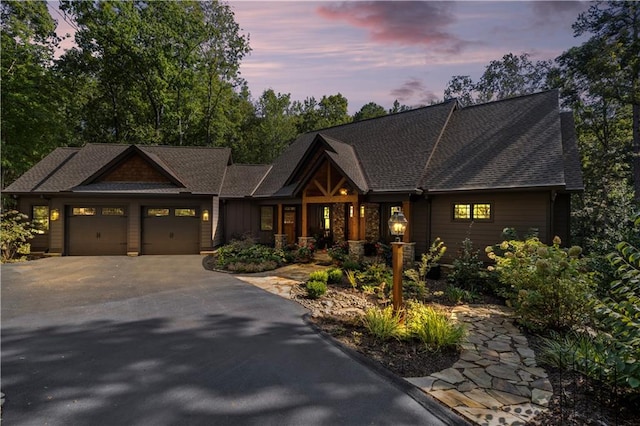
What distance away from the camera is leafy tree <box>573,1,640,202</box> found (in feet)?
45.1

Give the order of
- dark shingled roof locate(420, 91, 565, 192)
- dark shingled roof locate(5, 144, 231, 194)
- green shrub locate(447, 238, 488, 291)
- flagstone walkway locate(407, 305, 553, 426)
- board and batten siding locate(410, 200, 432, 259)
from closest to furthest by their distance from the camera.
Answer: flagstone walkway locate(407, 305, 553, 426)
green shrub locate(447, 238, 488, 291)
dark shingled roof locate(420, 91, 565, 192)
board and batten siding locate(410, 200, 432, 259)
dark shingled roof locate(5, 144, 231, 194)

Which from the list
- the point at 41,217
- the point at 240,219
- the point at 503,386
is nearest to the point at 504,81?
the point at 240,219

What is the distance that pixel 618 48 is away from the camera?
14094 mm

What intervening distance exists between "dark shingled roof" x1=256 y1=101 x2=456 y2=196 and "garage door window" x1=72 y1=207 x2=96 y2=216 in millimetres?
7942

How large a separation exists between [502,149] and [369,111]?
31633mm

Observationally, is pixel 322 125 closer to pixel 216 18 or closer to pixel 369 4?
pixel 216 18

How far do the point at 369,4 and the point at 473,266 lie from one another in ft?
26.2

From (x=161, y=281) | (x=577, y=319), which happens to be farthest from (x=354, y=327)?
(x=161, y=281)

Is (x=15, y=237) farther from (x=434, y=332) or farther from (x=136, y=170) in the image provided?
(x=434, y=332)

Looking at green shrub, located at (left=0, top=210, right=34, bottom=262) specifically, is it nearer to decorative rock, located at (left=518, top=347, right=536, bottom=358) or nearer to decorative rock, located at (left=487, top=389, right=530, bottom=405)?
decorative rock, located at (left=487, top=389, right=530, bottom=405)

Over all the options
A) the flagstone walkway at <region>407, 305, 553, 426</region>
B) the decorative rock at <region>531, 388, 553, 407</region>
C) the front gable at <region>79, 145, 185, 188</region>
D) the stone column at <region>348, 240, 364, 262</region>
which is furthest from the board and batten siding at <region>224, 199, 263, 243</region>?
the decorative rock at <region>531, 388, 553, 407</region>

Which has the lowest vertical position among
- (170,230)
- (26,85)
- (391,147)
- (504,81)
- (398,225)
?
A: (170,230)

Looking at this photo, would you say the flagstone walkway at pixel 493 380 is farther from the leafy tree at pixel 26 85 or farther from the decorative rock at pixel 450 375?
the leafy tree at pixel 26 85

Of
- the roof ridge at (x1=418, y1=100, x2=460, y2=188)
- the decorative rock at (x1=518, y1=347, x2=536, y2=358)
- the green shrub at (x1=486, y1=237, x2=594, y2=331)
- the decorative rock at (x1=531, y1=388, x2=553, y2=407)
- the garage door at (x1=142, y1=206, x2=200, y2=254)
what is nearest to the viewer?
the decorative rock at (x1=531, y1=388, x2=553, y2=407)
